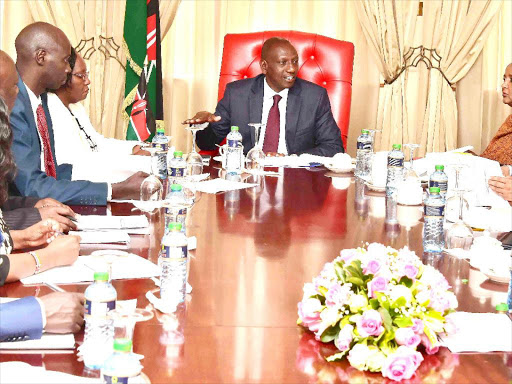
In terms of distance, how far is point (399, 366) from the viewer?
57.2 inches

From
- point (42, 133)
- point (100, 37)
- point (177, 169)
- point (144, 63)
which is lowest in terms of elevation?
point (177, 169)

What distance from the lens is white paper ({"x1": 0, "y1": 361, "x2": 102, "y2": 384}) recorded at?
1.35m

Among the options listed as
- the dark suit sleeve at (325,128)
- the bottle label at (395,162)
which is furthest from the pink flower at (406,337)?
the dark suit sleeve at (325,128)

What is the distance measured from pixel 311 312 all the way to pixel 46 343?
20.3 inches

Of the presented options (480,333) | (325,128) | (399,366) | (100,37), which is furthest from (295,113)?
(399,366)

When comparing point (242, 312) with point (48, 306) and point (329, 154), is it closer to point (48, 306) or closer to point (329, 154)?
point (48, 306)

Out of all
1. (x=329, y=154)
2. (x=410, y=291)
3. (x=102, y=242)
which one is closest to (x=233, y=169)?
(x=329, y=154)

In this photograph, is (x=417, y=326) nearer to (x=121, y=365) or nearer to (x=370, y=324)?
(x=370, y=324)

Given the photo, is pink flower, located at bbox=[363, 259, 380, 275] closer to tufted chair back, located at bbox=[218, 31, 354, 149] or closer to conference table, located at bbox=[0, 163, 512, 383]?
conference table, located at bbox=[0, 163, 512, 383]

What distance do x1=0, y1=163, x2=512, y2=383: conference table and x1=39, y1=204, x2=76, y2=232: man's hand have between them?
0.23m

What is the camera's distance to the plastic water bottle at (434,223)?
7.76ft

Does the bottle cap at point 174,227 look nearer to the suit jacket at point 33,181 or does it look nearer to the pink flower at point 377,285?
the pink flower at point 377,285

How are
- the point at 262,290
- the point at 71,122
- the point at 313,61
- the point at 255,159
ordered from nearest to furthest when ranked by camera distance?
the point at 262,290, the point at 255,159, the point at 71,122, the point at 313,61

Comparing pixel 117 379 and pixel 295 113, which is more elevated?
pixel 295 113
